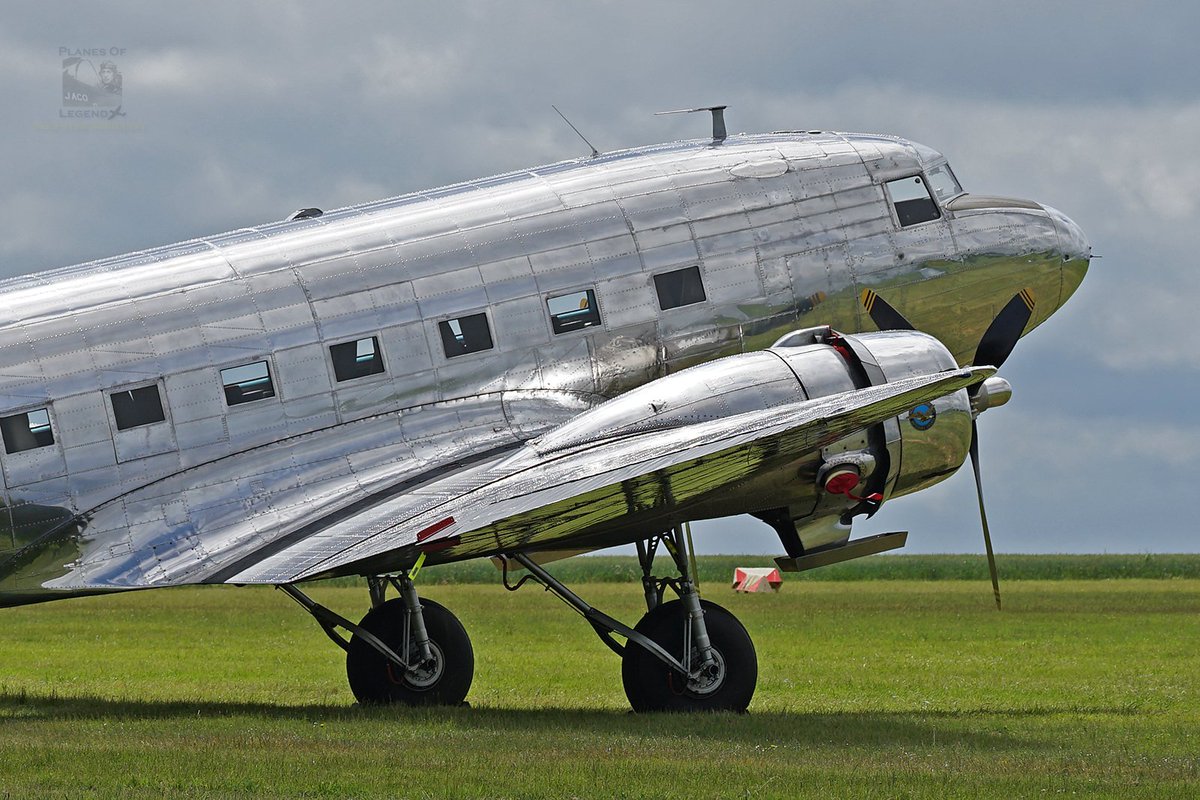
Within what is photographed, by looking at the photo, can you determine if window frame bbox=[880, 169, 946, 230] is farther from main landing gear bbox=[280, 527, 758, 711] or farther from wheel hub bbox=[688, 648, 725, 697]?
wheel hub bbox=[688, 648, 725, 697]

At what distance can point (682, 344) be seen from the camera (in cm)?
1633

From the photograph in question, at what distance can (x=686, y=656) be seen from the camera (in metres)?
14.5

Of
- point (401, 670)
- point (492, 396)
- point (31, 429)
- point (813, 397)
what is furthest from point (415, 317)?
point (813, 397)

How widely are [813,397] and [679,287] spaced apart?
109 inches

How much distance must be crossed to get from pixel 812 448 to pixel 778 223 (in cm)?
369

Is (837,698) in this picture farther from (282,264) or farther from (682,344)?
(282,264)

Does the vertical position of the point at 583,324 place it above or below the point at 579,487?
above

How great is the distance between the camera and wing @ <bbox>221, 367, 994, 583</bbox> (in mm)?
12477

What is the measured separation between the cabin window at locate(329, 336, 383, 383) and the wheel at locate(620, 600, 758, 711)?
3601 millimetres

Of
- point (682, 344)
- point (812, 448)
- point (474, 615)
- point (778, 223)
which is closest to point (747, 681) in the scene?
point (812, 448)

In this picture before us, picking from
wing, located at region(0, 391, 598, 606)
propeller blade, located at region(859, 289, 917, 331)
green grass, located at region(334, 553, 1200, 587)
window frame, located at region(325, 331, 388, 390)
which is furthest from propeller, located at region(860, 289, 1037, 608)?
green grass, located at region(334, 553, 1200, 587)

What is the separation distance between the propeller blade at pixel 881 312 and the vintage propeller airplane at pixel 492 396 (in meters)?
0.03

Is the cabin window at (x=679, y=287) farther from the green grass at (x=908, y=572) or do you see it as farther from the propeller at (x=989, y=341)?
the green grass at (x=908, y=572)

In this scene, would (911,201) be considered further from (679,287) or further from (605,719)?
(605,719)
